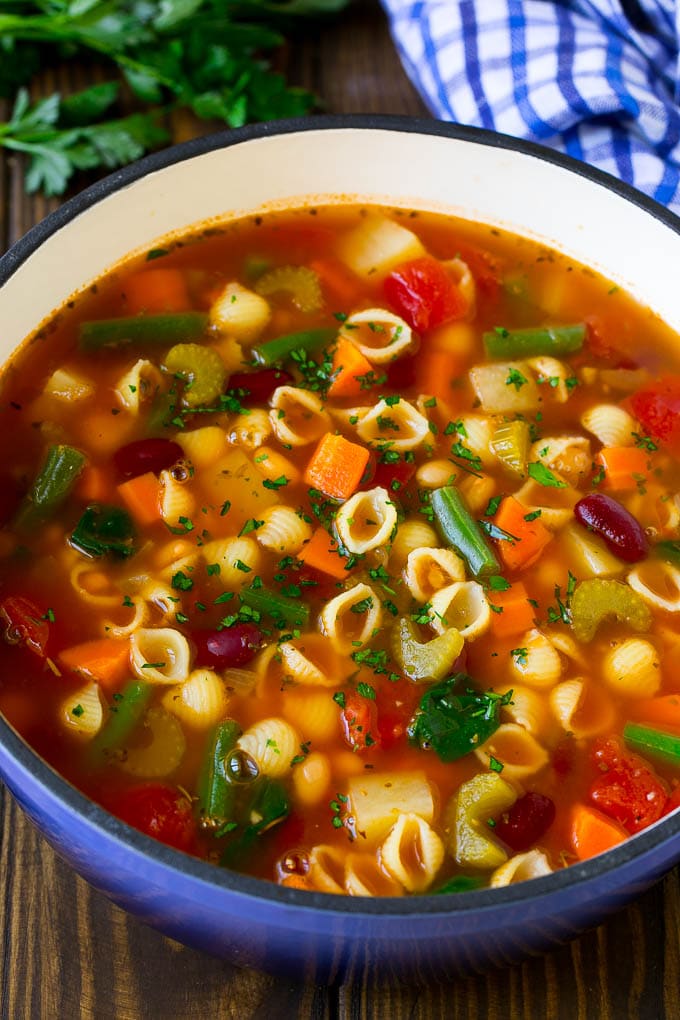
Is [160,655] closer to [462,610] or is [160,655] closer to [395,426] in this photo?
[462,610]

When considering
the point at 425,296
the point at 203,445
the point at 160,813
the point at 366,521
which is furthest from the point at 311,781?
the point at 425,296

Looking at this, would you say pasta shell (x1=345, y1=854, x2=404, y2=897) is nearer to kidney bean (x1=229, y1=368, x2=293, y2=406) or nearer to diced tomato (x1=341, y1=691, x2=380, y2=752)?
diced tomato (x1=341, y1=691, x2=380, y2=752)

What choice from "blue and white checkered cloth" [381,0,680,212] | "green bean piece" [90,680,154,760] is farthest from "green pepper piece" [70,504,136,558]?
"blue and white checkered cloth" [381,0,680,212]

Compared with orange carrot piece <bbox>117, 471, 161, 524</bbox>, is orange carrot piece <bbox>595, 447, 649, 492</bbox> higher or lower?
higher

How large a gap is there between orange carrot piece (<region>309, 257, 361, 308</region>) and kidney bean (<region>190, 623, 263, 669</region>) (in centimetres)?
127

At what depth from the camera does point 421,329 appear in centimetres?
396

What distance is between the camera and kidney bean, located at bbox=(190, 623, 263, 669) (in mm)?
3256

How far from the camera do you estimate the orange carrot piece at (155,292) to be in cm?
396

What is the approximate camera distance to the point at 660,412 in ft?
12.5

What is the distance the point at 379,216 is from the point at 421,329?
1.65 feet

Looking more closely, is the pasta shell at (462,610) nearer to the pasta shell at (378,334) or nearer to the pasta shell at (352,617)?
the pasta shell at (352,617)

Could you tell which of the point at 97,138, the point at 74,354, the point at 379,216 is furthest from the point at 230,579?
the point at 97,138

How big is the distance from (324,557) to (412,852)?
2.81ft

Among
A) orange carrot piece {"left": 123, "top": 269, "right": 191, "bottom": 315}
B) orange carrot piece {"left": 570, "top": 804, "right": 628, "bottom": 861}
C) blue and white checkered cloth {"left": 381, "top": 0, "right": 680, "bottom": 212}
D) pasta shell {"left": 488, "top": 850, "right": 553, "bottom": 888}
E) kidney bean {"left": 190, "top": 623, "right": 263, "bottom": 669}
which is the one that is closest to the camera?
pasta shell {"left": 488, "top": 850, "right": 553, "bottom": 888}
